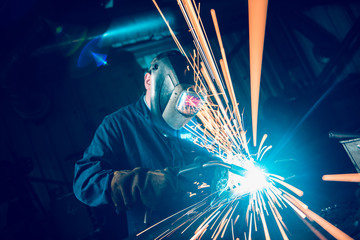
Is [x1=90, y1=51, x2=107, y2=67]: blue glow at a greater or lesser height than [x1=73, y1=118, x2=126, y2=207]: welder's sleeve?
greater

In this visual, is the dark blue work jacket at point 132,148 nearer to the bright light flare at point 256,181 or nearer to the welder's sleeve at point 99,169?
the welder's sleeve at point 99,169

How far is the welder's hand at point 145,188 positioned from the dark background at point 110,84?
0.81 metres

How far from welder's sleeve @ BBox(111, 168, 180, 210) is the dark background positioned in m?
0.82

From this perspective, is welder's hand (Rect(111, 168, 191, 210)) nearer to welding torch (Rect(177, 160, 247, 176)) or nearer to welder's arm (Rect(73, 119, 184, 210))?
welder's arm (Rect(73, 119, 184, 210))

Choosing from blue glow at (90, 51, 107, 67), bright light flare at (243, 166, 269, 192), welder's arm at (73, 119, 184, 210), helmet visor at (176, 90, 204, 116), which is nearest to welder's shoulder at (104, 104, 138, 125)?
welder's arm at (73, 119, 184, 210)

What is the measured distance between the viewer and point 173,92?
1.46m

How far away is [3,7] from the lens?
213 centimetres

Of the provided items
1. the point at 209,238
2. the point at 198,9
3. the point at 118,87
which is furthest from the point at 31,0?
the point at 209,238

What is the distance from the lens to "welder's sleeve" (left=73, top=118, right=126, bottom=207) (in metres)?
1.30

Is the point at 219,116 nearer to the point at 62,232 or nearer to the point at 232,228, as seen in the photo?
the point at 232,228

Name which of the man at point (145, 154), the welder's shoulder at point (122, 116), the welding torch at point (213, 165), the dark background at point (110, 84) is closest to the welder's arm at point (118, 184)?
the man at point (145, 154)

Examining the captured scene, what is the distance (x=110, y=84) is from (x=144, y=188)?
2.51 metres

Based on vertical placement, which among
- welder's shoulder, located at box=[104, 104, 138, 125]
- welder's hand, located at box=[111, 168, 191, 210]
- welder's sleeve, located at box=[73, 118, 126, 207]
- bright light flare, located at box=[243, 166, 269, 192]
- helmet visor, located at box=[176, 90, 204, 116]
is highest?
welder's shoulder, located at box=[104, 104, 138, 125]

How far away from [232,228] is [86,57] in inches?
112
